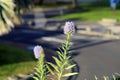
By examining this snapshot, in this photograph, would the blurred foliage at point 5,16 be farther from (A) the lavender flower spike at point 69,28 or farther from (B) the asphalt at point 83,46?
(A) the lavender flower spike at point 69,28

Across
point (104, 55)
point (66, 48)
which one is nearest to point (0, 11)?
point (104, 55)

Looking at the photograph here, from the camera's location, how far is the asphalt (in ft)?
73.6

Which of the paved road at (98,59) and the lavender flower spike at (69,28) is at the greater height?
the lavender flower spike at (69,28)

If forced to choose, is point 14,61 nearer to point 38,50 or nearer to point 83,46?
point 83,46

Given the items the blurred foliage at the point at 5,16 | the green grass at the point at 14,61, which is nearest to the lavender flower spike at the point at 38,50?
the green grass at the point at 14,61

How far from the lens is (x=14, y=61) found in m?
24.2

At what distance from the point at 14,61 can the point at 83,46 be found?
27.3 ft

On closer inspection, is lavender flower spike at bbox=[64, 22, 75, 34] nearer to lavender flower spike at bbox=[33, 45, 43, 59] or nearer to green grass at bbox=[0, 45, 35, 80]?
lavender flower spike at bbox=[33, 45, 43, 59]

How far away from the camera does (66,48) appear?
6.88m

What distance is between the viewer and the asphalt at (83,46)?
22.4m

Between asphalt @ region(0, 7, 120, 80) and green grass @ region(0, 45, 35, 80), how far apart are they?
2480 millimetres

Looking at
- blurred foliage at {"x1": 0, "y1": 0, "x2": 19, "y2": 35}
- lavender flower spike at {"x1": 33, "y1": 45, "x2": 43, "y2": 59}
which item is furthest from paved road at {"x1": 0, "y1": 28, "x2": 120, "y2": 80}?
lavender flower spike at {"x1": 33, "y1": 45, "x2": 43, "y2": 59}

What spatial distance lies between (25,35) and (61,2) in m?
39.0

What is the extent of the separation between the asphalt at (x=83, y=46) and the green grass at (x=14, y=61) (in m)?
2.48
